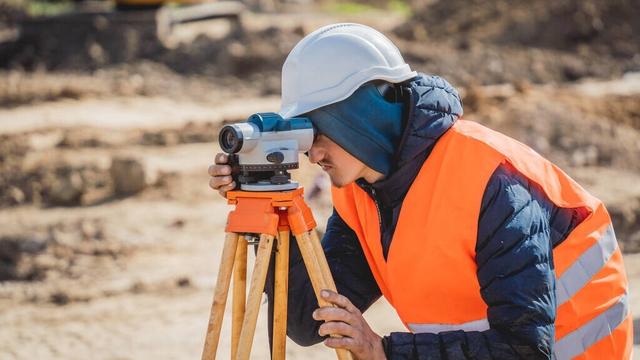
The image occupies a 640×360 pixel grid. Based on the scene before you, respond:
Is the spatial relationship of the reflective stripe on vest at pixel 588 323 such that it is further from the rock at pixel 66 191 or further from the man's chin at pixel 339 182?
the rock at pixel 66 191

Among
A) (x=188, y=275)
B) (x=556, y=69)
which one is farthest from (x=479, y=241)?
(x=556, y=69)

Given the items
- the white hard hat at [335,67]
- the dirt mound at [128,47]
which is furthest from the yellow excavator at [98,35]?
the white hard hat at [335,67]

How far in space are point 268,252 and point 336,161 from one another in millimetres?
296

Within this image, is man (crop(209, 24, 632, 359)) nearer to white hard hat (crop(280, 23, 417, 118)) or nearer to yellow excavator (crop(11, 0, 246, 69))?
white hard hat (crop(280, 23, 417, 118))

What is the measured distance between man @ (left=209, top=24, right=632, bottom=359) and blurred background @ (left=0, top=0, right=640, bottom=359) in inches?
92.8

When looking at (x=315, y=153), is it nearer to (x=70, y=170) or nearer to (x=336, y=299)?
(x=336, y=299)

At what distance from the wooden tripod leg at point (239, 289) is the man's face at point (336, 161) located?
0.29 metres

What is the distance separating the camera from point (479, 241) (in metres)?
2.43

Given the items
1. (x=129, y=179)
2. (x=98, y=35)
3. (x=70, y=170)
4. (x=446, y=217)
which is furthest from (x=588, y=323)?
(x=98, y=35)

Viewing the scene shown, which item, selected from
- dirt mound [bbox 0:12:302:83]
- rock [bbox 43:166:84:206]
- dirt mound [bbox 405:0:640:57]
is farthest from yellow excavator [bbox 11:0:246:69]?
rock [bbox 43:166:84:206]

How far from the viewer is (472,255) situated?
2488 millimetres

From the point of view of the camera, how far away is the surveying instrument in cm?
244

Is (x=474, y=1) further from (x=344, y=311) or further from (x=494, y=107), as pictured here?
(x=344, y=311)

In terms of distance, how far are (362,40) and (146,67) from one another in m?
14.7
